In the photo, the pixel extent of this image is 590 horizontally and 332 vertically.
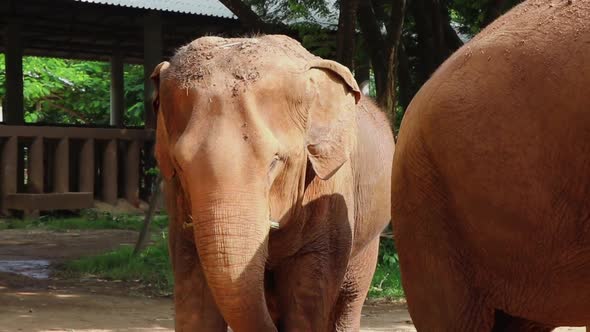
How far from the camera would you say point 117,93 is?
2222 centimetres

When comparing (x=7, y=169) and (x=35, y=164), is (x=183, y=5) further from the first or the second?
(x=7, y=169)

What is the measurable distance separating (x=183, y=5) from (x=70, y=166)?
3498 mm

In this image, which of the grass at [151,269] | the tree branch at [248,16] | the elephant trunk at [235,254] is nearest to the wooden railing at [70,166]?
the grass at [151,269]

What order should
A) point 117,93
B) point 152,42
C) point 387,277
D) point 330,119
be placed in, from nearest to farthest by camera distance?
point 330,119
point 387,277
point 152,42
point 117,93

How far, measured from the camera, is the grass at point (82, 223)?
15.9 metres

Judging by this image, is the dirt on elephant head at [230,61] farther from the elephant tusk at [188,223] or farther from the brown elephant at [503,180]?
the brown elephant at [503,180]

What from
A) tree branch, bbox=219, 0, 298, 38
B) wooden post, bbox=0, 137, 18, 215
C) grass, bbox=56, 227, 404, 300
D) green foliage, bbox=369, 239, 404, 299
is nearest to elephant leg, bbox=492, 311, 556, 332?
green foliage, bbox=369, 239, 404, 299

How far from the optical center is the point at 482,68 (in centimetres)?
252

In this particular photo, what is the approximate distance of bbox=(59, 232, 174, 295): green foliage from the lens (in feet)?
34.4

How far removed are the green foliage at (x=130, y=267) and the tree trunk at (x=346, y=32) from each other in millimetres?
2650

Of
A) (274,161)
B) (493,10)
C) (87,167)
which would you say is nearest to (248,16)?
(493,10)

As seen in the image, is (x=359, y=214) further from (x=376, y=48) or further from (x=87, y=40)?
(x=87, y=40)

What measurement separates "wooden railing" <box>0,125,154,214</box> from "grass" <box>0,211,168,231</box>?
679mm

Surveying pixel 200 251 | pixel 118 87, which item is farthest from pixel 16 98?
pixel 200 251
